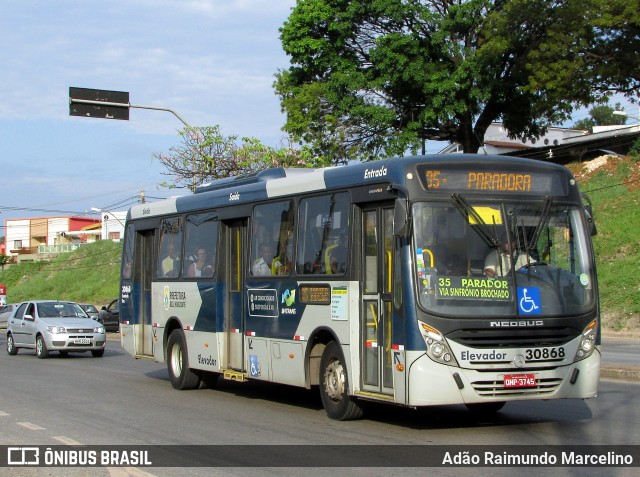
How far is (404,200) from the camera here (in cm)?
1002

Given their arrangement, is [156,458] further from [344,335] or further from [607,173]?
[607,173]

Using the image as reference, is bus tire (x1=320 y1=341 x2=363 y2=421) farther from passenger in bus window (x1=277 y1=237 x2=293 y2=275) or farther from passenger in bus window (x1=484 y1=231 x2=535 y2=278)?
passenger in bus window (x1=484 y1=231 x2=535 y2=278)

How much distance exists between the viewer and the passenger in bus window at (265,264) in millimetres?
12867

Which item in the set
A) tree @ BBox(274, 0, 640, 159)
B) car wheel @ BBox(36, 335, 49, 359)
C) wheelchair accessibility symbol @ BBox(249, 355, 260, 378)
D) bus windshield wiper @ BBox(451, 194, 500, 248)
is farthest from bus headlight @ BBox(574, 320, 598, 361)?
tree @ BBox(274, 0, 640, 159)

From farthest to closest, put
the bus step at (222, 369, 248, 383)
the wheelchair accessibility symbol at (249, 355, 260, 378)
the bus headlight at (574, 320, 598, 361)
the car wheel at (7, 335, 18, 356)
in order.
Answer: the car wheel at (7, 335, 18, 356) < the bus step at (222, 369, 248, 383) < the wheelchair accessibility symbol at (249, 355, 260, 378) < the bus headlight at (574, 320, 598, 361)

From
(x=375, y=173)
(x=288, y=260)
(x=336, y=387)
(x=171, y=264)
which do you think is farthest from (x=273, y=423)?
(x=171, y=264)

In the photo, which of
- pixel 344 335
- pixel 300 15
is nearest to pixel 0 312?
pixel 300 15

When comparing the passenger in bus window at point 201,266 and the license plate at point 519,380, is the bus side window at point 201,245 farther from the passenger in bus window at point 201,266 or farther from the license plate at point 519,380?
the license plate at point 519,380

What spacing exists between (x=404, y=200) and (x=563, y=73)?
2633 centimetres

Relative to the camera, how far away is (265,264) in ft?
43.1

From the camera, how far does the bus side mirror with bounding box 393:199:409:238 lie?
9.77 m

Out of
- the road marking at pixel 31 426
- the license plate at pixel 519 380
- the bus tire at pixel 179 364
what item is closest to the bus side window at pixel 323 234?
the license plate at pixel 519 380

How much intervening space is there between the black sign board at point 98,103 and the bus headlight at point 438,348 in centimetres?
1649

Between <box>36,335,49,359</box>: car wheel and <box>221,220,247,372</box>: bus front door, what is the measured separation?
11832mm
